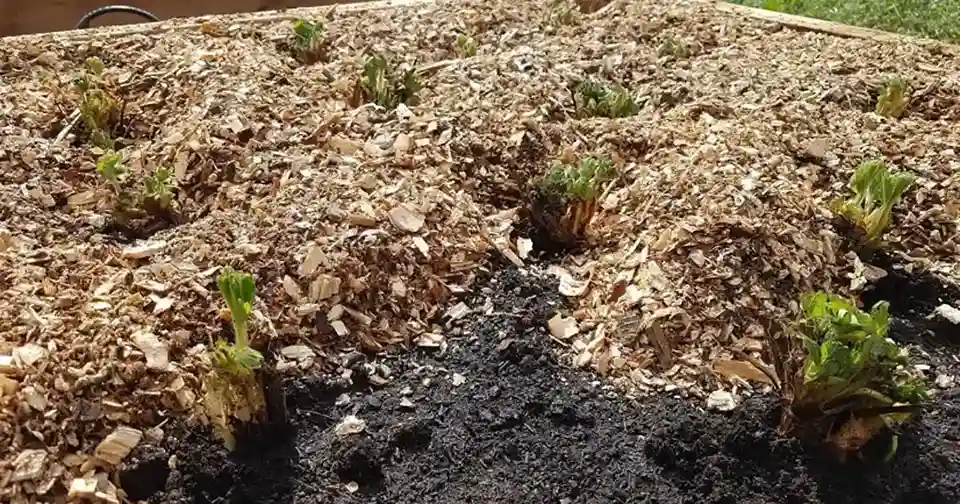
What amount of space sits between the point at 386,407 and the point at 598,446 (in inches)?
12.6

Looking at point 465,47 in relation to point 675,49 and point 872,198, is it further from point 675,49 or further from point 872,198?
point 872,198

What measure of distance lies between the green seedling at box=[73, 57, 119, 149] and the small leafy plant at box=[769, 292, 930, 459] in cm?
A: 142

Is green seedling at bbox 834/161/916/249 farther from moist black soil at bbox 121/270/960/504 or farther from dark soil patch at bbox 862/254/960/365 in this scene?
moist black soil at bbox 121/270/960/504

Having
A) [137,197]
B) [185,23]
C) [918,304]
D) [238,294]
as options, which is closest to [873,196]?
[918,304]

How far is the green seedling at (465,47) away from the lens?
2381mm

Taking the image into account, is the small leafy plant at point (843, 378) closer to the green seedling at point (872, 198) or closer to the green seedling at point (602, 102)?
the green seedling at point (872, 198)

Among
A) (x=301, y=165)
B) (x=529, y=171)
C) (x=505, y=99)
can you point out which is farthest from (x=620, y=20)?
(x=301, y=165)

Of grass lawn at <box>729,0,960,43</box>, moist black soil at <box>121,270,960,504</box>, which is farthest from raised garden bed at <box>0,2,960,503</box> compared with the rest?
grass lawn at <box>729,0,960,43</box>

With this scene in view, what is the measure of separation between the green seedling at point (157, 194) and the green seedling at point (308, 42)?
685 mm

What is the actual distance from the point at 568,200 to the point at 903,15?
1377 mm

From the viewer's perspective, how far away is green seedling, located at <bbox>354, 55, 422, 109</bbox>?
204 cm

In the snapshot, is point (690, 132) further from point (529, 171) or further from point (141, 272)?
point (141, 272)

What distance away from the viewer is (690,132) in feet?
6.44

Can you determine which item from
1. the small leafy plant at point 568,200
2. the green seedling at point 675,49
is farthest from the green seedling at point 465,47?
the small leafy plant at point 568,200
